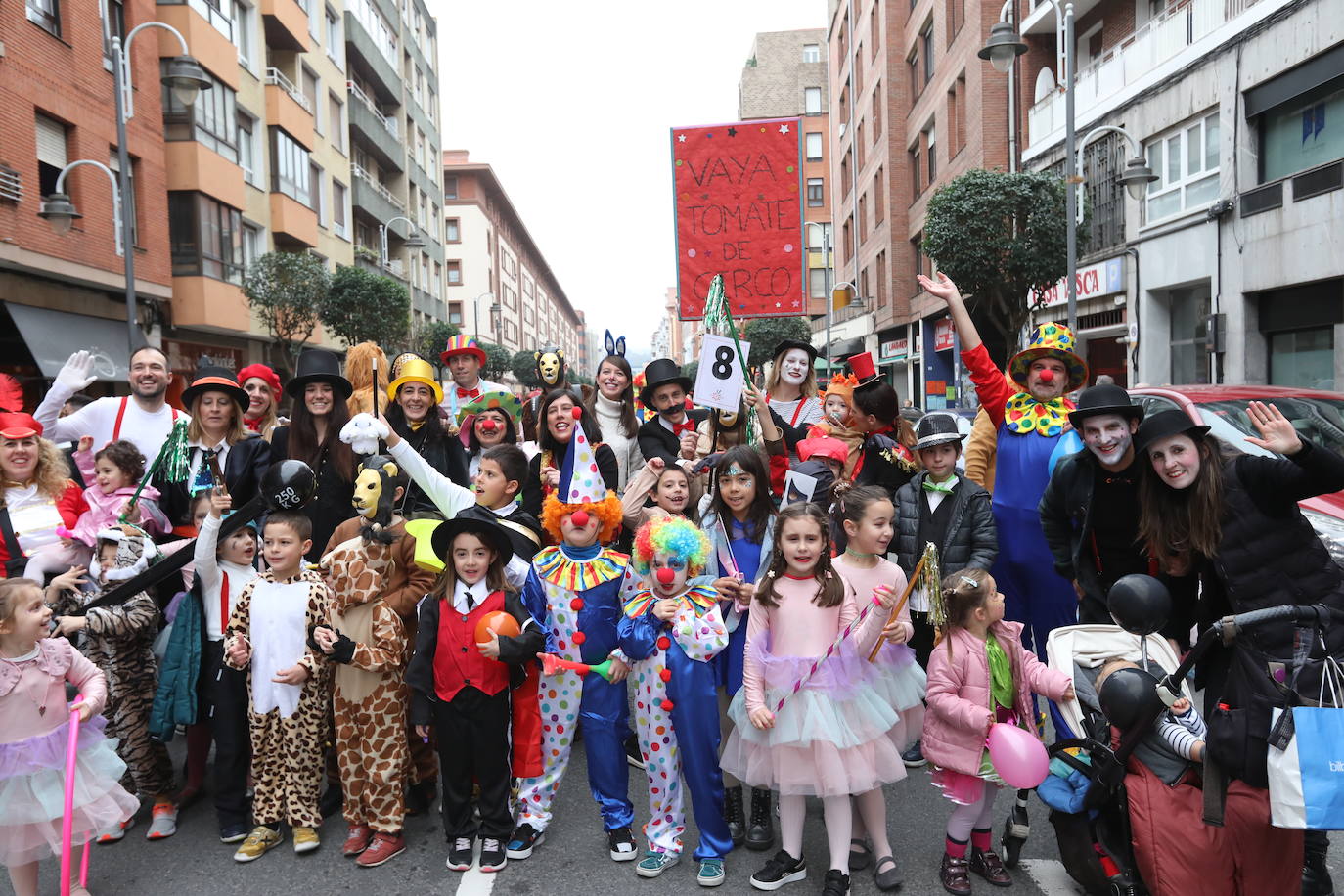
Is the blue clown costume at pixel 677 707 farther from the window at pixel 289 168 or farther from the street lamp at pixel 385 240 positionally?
the street lamp at pixel 385 240

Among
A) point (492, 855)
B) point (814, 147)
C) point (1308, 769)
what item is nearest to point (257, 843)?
point (492, 855)

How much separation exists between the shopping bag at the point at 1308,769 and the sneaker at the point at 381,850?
3.29 metres

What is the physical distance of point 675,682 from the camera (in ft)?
12.5

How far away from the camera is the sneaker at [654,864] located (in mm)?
3641

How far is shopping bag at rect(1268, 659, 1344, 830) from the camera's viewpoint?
251cm

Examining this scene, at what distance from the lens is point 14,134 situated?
1509 centimetres

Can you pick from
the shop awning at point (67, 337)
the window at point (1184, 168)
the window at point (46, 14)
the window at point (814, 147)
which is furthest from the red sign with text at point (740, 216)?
the window at point (814, 147)

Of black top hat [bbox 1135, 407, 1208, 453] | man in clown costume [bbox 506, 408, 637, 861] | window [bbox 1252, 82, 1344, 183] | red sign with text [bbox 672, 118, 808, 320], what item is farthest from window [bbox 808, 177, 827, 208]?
black top hat [bbox 1135, 407, 1208, 453]

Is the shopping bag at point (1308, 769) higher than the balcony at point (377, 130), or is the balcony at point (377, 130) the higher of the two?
the balcony at point (377, 130)

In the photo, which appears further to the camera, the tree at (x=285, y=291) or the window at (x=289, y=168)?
the window at (x=289, y=168)

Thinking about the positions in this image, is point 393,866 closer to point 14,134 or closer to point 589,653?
point 589,653

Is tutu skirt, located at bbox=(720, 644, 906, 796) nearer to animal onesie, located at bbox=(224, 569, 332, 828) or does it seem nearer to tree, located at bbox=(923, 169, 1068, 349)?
animal onesie, located at bbox=(224, 569, 332, 828)

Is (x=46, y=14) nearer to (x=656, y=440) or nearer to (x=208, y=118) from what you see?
(x=208, y=118)

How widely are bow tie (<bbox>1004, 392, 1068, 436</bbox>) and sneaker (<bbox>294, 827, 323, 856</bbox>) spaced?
13.1 ft
